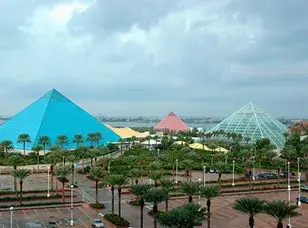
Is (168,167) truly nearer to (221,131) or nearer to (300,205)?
(300,205)

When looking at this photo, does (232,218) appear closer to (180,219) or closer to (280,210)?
(280,210)

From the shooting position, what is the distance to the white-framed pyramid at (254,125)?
11442 centimetres

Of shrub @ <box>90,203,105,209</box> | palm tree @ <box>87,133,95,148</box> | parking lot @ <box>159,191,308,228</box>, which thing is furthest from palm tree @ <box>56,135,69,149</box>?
parking lot @ <box>159,191,308,228</box>

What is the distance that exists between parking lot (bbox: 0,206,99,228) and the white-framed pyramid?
7336 cm

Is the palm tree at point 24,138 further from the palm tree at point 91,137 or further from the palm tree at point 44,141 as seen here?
the palm tree at point 91,137

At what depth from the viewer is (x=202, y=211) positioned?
28.7m

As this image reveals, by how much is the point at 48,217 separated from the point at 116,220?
737 cm

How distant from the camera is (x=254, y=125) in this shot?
12144 cm

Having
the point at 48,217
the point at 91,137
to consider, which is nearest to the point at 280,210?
the point at 48,217

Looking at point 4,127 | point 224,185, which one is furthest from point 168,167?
point 4,127

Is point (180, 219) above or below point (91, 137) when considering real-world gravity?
below

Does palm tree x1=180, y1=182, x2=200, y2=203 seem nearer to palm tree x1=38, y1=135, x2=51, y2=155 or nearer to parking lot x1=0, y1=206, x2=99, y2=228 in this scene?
parking lot x1=0, y1=206, x2=99, y2=228

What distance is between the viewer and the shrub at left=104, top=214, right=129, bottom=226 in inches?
1512

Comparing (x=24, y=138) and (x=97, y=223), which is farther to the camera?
(x=24, y=138)
